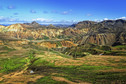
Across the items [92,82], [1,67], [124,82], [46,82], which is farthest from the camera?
[1,67]

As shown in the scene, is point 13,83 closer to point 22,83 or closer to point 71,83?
point 22,83

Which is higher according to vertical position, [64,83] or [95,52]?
[64,83]

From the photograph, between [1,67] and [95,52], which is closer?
[1,67]

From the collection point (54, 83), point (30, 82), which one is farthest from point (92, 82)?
point (30, 82)

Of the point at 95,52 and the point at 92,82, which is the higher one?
the point at 92,82

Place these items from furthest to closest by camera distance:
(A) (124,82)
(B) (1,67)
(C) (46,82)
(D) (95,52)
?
(D) (95,52)
(B) (1,67)
(C) (46,82)
(A) (124,82)

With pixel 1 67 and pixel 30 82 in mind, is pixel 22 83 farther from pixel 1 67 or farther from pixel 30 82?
pixel 1 67

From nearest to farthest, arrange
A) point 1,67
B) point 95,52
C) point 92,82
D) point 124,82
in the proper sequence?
1. point 124,82
2. point 92,82
3. point 1,67
4. point 95,52

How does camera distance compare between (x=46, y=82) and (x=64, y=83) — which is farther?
(x=46, y=82)

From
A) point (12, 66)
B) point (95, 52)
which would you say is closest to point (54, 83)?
point (12, 66)
